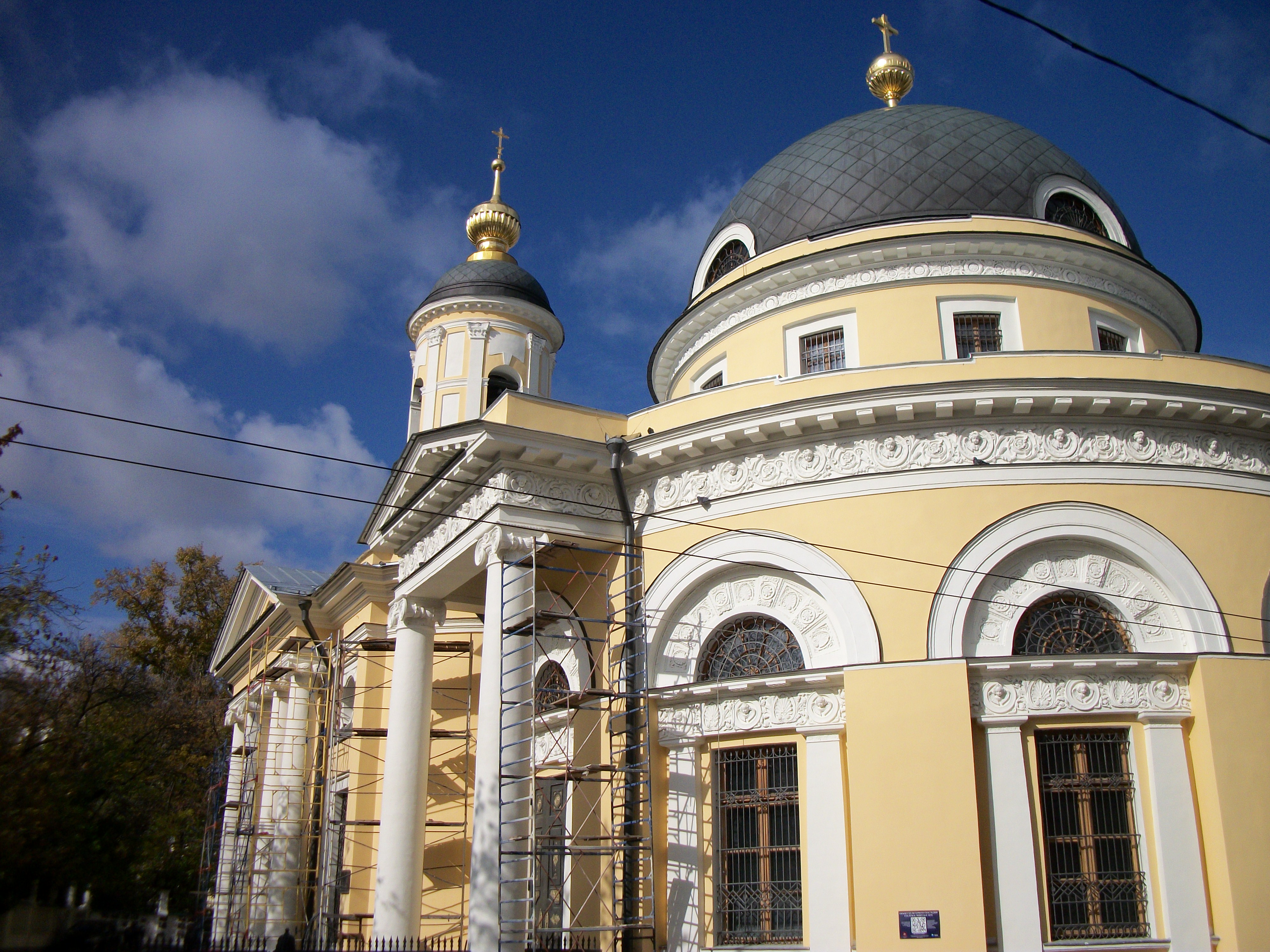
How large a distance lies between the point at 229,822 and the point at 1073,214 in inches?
883

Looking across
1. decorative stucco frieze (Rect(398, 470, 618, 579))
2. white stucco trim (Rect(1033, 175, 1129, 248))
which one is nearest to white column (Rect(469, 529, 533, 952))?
decorative stucco frieze (Rect(398, 470, 618, 579))

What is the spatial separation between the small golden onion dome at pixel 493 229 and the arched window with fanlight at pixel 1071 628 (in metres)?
16.6

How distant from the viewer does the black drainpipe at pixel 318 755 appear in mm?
20297

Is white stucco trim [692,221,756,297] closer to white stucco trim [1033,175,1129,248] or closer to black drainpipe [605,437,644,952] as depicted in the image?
white stucco trim [1033,175,1129,248]

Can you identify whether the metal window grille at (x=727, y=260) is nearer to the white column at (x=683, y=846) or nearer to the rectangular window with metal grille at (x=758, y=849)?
the white column at (x=683, y=846)

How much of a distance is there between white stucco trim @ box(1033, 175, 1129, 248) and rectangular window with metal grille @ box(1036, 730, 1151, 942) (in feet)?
28.8

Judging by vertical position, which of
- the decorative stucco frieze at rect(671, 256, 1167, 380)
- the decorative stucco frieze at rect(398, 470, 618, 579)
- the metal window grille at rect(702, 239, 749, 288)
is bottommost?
the decorative stucco frieze at rect(398, 470, 618, 579)

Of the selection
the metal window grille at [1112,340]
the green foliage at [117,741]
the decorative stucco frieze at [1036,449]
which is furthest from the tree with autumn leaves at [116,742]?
the metal window grille at [1112,340]

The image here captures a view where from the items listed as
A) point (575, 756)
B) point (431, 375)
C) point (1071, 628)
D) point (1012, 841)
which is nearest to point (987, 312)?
point (1071, 628)

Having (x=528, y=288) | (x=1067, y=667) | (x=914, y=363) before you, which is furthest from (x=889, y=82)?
(x=1067, y=667)

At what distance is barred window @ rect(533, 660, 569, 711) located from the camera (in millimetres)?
14156

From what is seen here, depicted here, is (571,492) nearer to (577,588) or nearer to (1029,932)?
(577,588)

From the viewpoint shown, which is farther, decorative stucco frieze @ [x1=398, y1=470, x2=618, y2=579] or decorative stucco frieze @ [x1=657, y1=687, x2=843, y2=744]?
decorative stucco frieze @ [x1=398, y1=470, x2=618, y2=579]

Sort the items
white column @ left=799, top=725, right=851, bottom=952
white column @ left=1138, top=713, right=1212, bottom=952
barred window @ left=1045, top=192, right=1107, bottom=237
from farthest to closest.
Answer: barred window @ left=1045, top=192, right=1107, bottom=237, white column @ left=799, top=725, right=851, bottom=952, white column @ left=1138, top=713, right=1212, bottom=952
